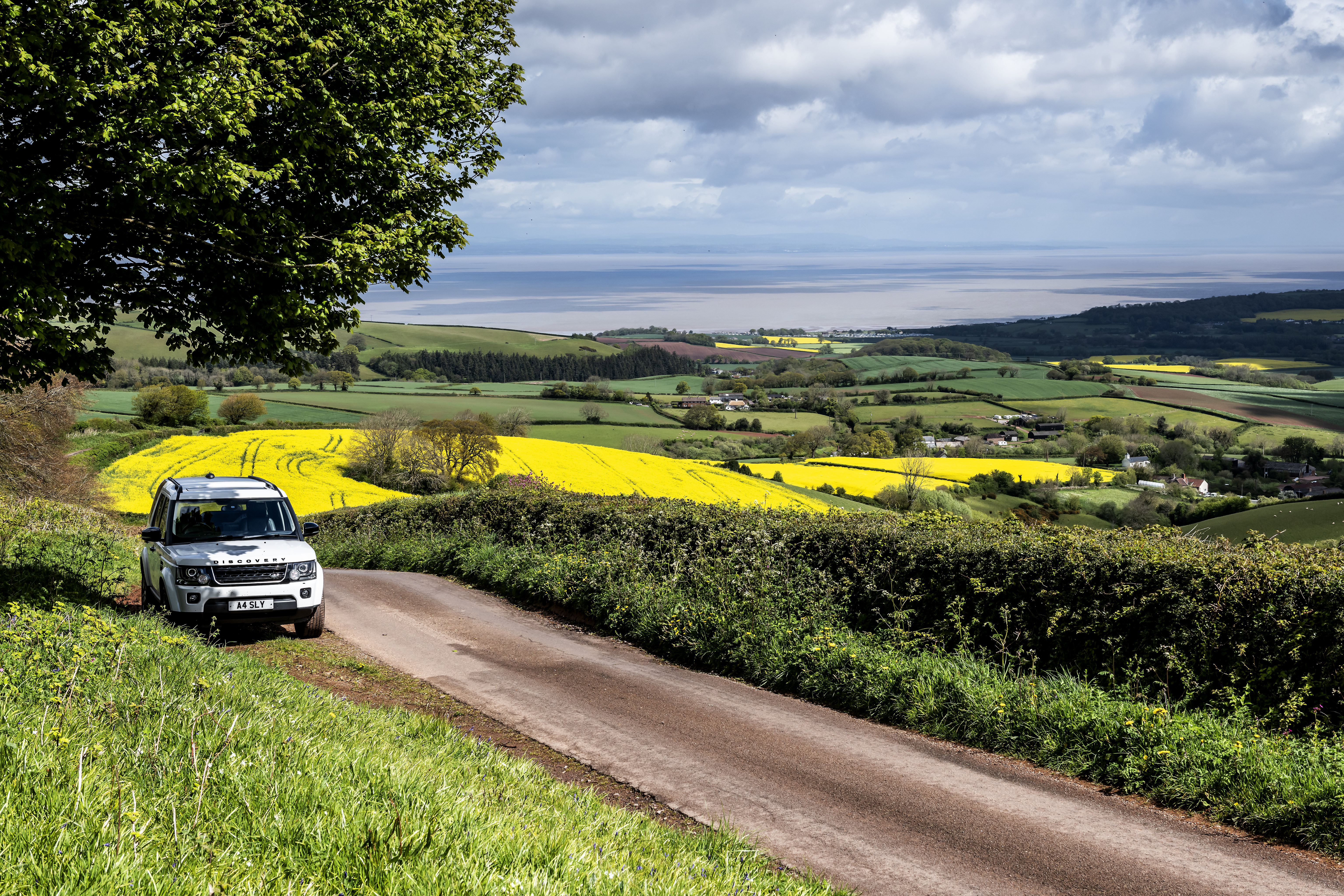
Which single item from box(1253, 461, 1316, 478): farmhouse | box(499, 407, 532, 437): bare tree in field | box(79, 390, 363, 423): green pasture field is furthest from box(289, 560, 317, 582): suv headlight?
box(1253, 461, 1316, 478): farmhouse

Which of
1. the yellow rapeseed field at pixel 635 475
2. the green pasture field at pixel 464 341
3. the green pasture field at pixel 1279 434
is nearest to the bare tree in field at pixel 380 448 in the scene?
the yellow rapeseed field at pixel 635 475

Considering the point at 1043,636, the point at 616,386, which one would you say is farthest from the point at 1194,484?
the point at 1043,636

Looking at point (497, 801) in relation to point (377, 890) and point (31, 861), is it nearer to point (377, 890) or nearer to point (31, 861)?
point (377, 890)

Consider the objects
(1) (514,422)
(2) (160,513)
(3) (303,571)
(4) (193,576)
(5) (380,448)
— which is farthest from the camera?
(1) (514,422)

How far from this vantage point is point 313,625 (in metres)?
11.9

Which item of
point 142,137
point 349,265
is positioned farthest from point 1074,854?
point 142,137

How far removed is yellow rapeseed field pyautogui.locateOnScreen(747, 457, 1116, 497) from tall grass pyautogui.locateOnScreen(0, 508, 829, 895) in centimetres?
5981

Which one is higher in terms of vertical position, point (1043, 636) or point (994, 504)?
point (1043, 636)

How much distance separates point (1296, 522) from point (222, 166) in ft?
103

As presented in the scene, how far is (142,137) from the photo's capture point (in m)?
8.48

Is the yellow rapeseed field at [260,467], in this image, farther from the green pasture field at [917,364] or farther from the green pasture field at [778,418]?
the green pasture field at [917,364]

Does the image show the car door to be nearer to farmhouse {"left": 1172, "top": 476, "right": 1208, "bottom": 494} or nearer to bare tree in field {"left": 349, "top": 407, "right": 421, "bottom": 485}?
bare tree in field {"left": 349, "top": 407, "right": 421, "bottom": 485}

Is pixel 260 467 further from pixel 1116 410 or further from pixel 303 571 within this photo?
pixel 1116 410

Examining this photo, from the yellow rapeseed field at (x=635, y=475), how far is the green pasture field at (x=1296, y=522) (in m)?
21.5
